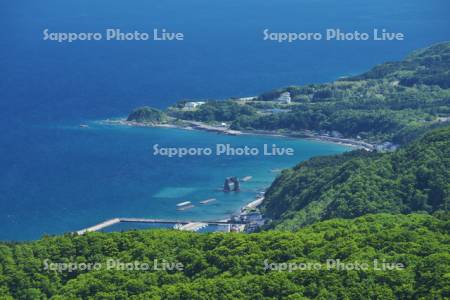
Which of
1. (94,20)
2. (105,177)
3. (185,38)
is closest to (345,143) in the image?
(105,177)

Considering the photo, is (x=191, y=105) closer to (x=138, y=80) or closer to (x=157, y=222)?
(x=138, y=80)

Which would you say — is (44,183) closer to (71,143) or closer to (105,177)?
(105,177)

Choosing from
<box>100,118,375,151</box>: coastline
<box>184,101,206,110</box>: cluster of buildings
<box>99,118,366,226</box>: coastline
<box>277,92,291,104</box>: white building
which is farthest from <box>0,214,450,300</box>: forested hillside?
<box>277,92,291,104</box>: white building

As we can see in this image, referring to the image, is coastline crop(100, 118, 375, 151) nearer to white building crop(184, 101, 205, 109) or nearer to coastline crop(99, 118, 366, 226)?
coastline crop(99, 118, 366, 226)

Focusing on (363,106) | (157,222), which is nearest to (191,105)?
(363,106)

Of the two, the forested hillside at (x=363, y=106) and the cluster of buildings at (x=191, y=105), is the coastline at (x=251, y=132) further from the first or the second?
the cluster of buildings at (x=191, y=105)

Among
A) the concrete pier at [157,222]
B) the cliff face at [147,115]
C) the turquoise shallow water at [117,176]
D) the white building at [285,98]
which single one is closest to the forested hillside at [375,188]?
the concrete pier at [157,222]
